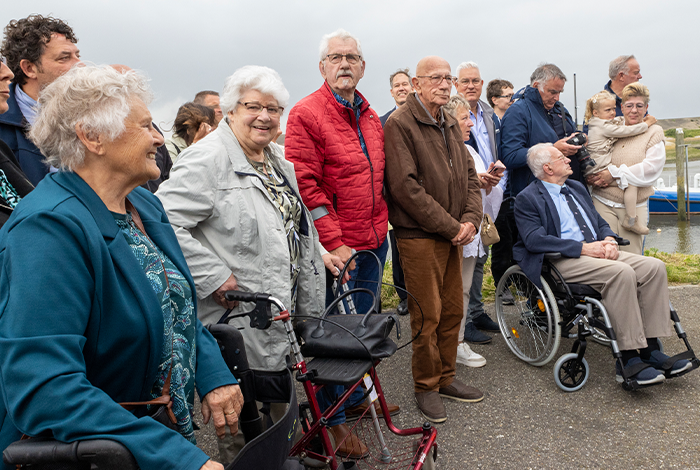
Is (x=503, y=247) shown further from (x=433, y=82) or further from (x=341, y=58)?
(x=341, y=58)

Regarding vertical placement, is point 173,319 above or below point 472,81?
below

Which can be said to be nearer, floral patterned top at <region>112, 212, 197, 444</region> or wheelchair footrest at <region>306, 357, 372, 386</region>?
floral patterned top at <region>112, 212, 197, 444</region>

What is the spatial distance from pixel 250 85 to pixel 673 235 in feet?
48.1

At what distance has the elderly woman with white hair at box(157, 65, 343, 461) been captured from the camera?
86.7 inches

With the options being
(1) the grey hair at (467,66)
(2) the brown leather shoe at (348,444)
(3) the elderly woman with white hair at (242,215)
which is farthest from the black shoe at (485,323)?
(3) the elderly woman with white hair at (242,215)

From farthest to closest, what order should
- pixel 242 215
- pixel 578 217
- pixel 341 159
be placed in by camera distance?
pixel 578 217, pixel 341 159, pixel 242 215

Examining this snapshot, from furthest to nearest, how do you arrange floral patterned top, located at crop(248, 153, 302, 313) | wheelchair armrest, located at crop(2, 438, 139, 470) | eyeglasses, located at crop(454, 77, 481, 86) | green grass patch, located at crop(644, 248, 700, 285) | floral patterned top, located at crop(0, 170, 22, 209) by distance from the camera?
green grass patch, located at crop(644, 248, 700, 285) < eyeglasses, located at crop(454, 77, 481, 86) < floral patterned top, located at crop(248, 153, 302, 313) < floral patterned top, located at crop(0, 170, 22, 209) < wheelchair armrest, located at crop(2, 438, 139, 470)

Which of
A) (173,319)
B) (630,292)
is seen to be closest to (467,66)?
(630,292)

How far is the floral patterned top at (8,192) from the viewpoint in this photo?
6.08 ft

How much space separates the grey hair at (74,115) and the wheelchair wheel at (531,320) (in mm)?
3030

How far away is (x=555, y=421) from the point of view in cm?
307

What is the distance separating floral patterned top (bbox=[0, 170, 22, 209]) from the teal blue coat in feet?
Result: 2.37

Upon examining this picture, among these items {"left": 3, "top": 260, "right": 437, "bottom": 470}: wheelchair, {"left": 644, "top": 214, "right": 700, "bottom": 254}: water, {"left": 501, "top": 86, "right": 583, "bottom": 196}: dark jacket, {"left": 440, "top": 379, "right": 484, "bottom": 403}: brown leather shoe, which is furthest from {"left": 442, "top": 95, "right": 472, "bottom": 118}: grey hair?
{"left": 644, "top": 214, "right": 700, "bottom": 254}: water

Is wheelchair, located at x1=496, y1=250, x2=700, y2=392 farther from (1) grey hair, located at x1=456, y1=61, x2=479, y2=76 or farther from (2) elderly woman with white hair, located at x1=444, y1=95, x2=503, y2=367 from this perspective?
(1) grey hair, located at x1=456, y1=61, x2=479, y2=76
